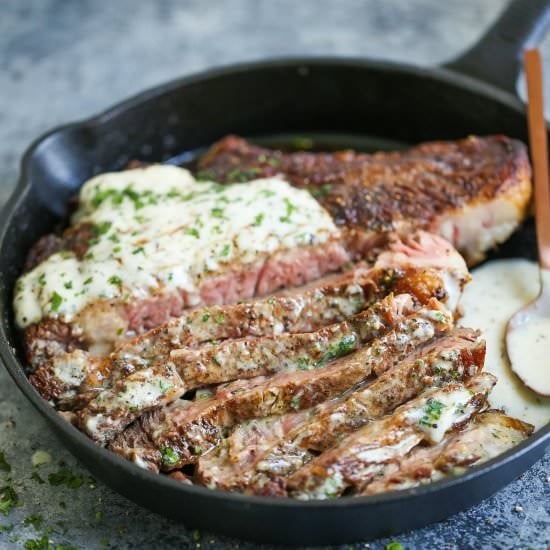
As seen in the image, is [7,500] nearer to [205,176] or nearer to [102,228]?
[102,228]

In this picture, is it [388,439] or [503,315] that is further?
[503,315]

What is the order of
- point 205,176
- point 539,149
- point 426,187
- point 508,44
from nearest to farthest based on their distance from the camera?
point 426,187 < point 539,149 < point 205,176 < point 508,44

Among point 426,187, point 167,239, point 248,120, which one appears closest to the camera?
point 167,239

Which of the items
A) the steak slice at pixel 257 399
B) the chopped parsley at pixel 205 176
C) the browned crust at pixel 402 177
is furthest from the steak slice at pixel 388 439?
the chopped parsley at pixel 205 176

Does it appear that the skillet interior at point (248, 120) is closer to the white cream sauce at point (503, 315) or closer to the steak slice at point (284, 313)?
the white cream sauce at point (503, 315)

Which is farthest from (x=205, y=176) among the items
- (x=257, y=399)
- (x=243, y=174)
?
(x=257, y=399)

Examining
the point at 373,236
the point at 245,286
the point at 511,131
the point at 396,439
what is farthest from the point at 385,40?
the point at 396,439

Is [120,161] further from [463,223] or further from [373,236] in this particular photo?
[463,223]
